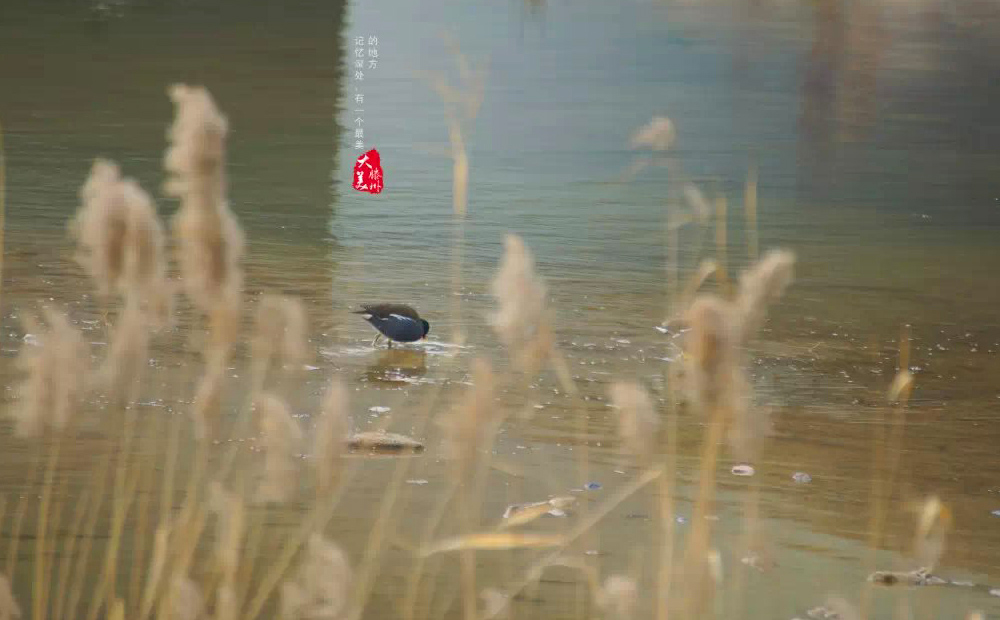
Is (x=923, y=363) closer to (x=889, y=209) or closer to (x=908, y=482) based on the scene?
(x=908, y=482)

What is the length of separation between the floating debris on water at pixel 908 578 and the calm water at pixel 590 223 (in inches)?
1.9

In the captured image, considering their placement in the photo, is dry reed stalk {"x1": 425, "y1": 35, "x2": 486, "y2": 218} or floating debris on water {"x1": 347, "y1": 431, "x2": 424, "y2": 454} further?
dry reed stalk {"x1": 425, "y1": 35, "x2": 486, "y2": 218}

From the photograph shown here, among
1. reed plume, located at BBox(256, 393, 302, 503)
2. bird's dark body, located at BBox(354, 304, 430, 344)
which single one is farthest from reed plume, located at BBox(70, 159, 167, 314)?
bird's dark body, located at BBox(354, 304, 430, 344)

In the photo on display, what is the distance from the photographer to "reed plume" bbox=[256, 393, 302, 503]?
5.50ft

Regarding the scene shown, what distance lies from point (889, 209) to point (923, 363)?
10.1ft

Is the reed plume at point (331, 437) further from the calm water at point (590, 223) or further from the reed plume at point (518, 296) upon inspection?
the calm water at point (590, 223)

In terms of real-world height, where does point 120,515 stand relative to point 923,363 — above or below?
above

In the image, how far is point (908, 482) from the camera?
3.80 metres

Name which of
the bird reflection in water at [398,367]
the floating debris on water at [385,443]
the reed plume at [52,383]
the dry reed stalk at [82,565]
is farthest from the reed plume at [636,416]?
the bird reflection in water at [398,367]

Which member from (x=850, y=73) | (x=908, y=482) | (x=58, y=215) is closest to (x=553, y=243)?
(x=58, y=215)

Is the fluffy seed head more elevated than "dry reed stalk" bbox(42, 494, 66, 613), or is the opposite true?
the fluffy seed head

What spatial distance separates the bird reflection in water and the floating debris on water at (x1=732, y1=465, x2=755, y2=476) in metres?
1.11

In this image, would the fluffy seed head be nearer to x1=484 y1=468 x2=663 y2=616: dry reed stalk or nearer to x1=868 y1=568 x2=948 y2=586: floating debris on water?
x1=484 y1=468 x2=663 y2=616: dry reed stalk

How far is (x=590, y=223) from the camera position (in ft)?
24.0
